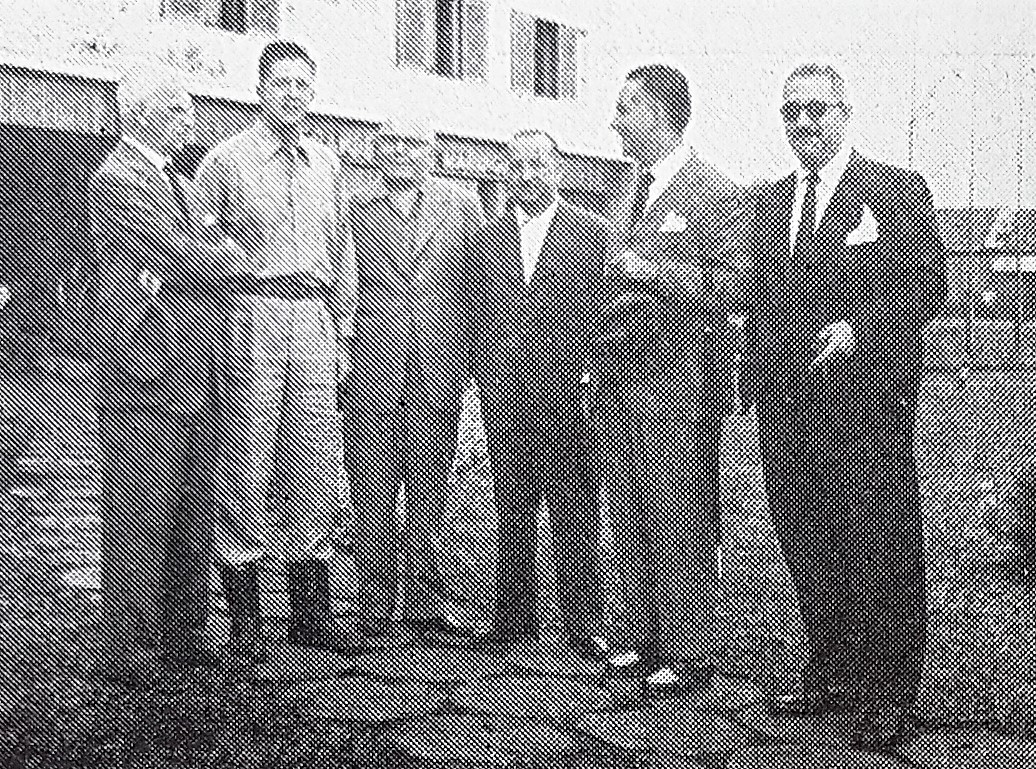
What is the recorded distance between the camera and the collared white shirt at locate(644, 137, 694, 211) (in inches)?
60.2

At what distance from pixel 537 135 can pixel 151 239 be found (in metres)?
0.53

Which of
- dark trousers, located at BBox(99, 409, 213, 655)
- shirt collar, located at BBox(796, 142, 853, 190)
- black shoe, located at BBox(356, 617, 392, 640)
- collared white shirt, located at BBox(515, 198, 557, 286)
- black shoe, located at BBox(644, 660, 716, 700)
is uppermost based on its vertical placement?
shirt collar, located at BBox(796, 142, 853, 190)

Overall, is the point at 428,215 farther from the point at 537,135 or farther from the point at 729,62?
the point at 729,62

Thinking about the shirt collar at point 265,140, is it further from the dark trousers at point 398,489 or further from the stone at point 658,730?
the stone at point 658,730

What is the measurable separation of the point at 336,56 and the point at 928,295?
0.83 metres

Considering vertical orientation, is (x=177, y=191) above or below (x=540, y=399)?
above

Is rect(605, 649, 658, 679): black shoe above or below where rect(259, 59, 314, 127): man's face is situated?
below

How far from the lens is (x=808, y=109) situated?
1.52 m

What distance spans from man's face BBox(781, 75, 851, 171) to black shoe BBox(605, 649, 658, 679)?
672 millimetres

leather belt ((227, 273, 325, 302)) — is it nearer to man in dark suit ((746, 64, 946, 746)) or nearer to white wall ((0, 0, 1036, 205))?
white wall ((0, 0, 1036, 205))

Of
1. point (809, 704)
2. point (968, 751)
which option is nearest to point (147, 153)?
point (809, 704)

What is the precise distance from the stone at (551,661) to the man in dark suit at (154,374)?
41 cm

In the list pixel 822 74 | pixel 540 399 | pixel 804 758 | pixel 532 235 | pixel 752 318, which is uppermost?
pixel 822 74

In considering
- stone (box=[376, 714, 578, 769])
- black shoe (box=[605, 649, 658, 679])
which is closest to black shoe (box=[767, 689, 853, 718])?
black shoe (box=[605, 649, 658, 679])
